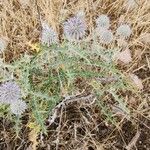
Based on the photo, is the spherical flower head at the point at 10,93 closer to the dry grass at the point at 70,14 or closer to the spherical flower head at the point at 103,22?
the dry grass at the point at 70,14

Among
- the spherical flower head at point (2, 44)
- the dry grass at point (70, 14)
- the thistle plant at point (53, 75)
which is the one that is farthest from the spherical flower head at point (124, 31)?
the spherical flower head at point (2, 44)

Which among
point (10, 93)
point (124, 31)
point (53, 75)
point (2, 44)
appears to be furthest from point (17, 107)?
point (124, 31)

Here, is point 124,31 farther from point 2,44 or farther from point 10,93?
point 10,93

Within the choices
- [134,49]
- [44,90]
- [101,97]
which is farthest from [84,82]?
[134,49]

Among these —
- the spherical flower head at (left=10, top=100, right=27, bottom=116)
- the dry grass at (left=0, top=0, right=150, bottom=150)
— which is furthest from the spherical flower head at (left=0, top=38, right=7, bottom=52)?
the spherical flower head at (left=10, top=100, right=27, bottom=116)

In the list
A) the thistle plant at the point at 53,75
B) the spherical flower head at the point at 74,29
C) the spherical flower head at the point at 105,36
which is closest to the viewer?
the thistle plant at the point at 53,75

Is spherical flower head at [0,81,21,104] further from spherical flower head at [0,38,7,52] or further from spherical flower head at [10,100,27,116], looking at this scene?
spherical flower head at [0,38,7,52]

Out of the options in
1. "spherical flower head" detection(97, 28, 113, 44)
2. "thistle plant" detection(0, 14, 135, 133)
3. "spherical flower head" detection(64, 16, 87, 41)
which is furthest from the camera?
"spherical flower head" detection(97, 28, 113, 44)

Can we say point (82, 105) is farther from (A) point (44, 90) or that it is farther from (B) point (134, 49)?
(B) point (134, 49)

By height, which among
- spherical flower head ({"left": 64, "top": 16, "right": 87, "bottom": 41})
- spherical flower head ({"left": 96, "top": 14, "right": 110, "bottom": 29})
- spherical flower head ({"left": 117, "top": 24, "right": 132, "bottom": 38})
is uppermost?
spherical flower head ({"left": 64, "top": 16, "right": 87, "bottom": 41})
